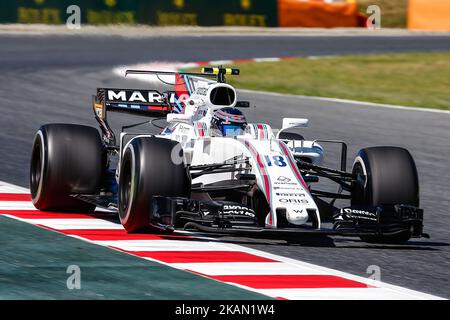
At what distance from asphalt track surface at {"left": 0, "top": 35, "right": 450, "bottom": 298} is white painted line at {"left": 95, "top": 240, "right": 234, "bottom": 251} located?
35 centimetres

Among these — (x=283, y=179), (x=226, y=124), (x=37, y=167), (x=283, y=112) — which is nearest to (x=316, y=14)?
(x=283, y=112)

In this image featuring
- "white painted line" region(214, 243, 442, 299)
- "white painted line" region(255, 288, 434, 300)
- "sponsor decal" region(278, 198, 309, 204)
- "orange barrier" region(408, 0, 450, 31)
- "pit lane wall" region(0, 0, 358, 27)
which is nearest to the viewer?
"white painted line" region(255, 288, 434, 300)

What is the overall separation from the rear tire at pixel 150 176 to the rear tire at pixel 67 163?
99 centimetres

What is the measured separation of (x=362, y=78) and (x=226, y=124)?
606 inches

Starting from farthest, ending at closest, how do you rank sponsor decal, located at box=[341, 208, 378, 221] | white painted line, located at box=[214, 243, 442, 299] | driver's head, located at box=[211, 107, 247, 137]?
driver's head, located at box=[211, 107, 247, 137] < sponsor decal, located at box=[341, 208, 378, 221] < white painted line, located at box=[214, 243, 442, 299]

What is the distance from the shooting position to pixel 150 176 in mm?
9289

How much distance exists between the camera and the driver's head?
10.2 m

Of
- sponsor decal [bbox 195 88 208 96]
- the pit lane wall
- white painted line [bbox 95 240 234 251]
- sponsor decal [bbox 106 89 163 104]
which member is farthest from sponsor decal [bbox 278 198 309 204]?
the pit lane wall

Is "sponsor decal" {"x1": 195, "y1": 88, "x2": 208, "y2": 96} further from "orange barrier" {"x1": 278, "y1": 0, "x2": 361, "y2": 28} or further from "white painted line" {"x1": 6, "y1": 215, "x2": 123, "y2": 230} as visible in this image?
"orange barrier" {"x1": 278, "y1": 0, "x2": 361, "y2": 28}

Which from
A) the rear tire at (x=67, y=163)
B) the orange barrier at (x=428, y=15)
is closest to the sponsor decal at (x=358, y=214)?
the rear tire at (x=67, y=163)

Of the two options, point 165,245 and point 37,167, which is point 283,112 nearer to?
point 37,167

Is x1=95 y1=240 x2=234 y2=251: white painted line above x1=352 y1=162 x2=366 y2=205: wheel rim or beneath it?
beneath

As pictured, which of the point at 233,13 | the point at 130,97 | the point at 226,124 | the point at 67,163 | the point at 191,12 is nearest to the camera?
the point at 226,124
